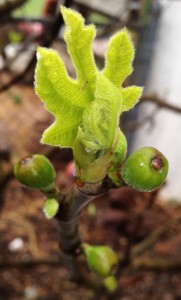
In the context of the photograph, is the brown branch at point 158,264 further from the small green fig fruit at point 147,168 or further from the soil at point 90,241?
the small green fig fruit at point 147,168

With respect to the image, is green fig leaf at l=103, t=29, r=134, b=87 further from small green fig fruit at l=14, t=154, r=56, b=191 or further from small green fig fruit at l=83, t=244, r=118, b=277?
small green fig fruit at l=83, t=244, r=118, b=277

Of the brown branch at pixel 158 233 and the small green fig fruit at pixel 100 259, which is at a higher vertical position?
the small green fig fruit at pixel 100 259

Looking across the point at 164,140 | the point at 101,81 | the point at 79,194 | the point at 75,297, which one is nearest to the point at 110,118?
the point at 101,81

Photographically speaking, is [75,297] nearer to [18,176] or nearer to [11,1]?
[11,1]

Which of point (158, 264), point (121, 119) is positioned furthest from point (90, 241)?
point (158, 264)

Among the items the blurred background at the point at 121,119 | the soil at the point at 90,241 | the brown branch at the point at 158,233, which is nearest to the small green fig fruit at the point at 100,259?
the brown branch at the point at 158,233

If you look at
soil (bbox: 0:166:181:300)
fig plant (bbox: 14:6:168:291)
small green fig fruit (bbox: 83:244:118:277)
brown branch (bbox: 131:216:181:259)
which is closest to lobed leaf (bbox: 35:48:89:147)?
fig plant (bbox: 14:6:168:291)
